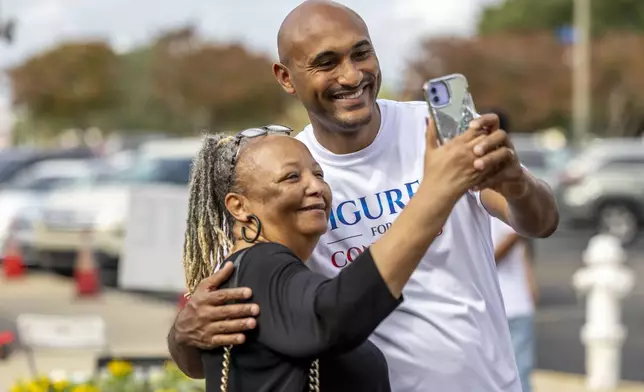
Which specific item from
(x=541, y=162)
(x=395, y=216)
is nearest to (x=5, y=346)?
(x=395, y=216)

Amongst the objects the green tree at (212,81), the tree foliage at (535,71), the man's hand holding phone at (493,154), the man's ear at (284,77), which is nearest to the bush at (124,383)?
the man's ear at (284,77)

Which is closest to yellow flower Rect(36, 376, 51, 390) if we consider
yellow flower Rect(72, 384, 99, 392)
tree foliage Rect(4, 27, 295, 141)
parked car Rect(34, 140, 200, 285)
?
yellow flower Rect(72, 384, 99, 392)

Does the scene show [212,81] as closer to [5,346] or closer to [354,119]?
[5,346]

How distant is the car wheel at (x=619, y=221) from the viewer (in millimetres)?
23028

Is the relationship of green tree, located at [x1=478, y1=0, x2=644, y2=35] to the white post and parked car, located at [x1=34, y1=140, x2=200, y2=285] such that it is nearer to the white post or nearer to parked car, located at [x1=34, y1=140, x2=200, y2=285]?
parked car, located at [x1=34, y1=140, x2=200, y2=285]

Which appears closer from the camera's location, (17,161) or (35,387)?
(35,387)

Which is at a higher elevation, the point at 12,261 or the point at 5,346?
the point at 12,261

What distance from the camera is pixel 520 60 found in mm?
55562

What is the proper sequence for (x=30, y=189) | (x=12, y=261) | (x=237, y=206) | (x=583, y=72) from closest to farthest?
(x=237, y=206) → (x=12, y=261) → (x=30, y=189) → (x=583, y=72)

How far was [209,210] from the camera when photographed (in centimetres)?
266

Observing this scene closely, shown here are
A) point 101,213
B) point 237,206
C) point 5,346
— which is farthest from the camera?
point 101,213

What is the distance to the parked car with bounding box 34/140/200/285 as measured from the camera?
1503cm

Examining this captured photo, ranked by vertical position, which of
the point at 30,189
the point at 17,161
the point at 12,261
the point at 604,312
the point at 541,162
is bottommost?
the point at 604,312

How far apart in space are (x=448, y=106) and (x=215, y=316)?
0.63 metres
